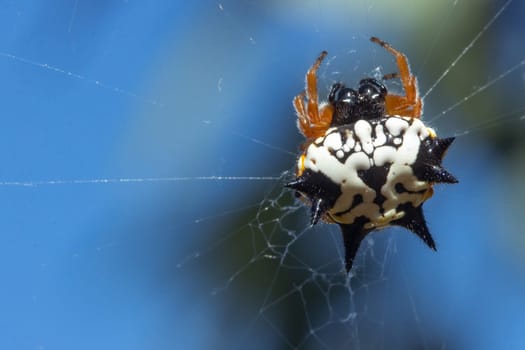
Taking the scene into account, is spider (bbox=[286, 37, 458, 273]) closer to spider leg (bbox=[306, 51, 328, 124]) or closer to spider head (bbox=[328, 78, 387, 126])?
spider head (bbox=[328, 78, 387, 126])

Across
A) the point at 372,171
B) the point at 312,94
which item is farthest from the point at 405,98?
the point at 372,171

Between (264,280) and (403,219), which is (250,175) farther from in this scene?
(403,219)

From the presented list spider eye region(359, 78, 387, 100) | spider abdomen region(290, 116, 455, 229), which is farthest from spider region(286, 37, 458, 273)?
spider eye region(359, 78, 387, 100)

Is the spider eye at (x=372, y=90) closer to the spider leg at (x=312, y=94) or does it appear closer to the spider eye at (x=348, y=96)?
the spider eye at (x=348, y=96)

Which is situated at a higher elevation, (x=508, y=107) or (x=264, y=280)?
(x=508, y=107)

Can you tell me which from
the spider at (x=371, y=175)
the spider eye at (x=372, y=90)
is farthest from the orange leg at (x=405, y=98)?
the spider at (x=371, y=175)

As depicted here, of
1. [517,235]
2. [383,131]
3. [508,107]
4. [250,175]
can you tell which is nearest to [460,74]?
[508,107]
